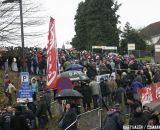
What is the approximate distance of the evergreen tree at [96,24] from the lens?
7394 centimetres

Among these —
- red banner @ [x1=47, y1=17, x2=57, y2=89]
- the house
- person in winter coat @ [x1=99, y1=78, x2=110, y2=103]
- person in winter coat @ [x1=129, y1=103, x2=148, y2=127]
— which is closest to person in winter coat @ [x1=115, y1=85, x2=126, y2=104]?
person in winter coat @ [x1=99, y1=78, x2=110, y2=103]

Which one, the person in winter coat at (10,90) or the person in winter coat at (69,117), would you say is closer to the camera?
Result: the person in winter coat at (69,117)

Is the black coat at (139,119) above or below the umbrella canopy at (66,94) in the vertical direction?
below

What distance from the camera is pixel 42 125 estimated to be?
904 inches

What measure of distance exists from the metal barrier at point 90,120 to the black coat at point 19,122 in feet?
6.34

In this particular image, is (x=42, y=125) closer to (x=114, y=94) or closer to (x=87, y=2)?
(x=114, y=94)

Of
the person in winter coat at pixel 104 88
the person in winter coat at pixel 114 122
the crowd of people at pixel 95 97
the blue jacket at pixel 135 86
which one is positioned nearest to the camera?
the person in winter coat at pixel 114 122

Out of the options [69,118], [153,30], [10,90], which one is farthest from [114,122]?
[153,30]

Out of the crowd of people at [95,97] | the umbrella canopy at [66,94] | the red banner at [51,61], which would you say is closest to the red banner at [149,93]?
the crowd of people at [95,97]

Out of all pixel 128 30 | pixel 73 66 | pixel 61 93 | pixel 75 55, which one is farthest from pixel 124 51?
pixel 61 93

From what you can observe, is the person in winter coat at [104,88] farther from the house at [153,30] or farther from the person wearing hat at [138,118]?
the house at [153,30]

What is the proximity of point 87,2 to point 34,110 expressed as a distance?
55827mm

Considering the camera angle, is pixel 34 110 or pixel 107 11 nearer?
pixel 34 110

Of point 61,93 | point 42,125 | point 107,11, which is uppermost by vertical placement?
point 107,11
